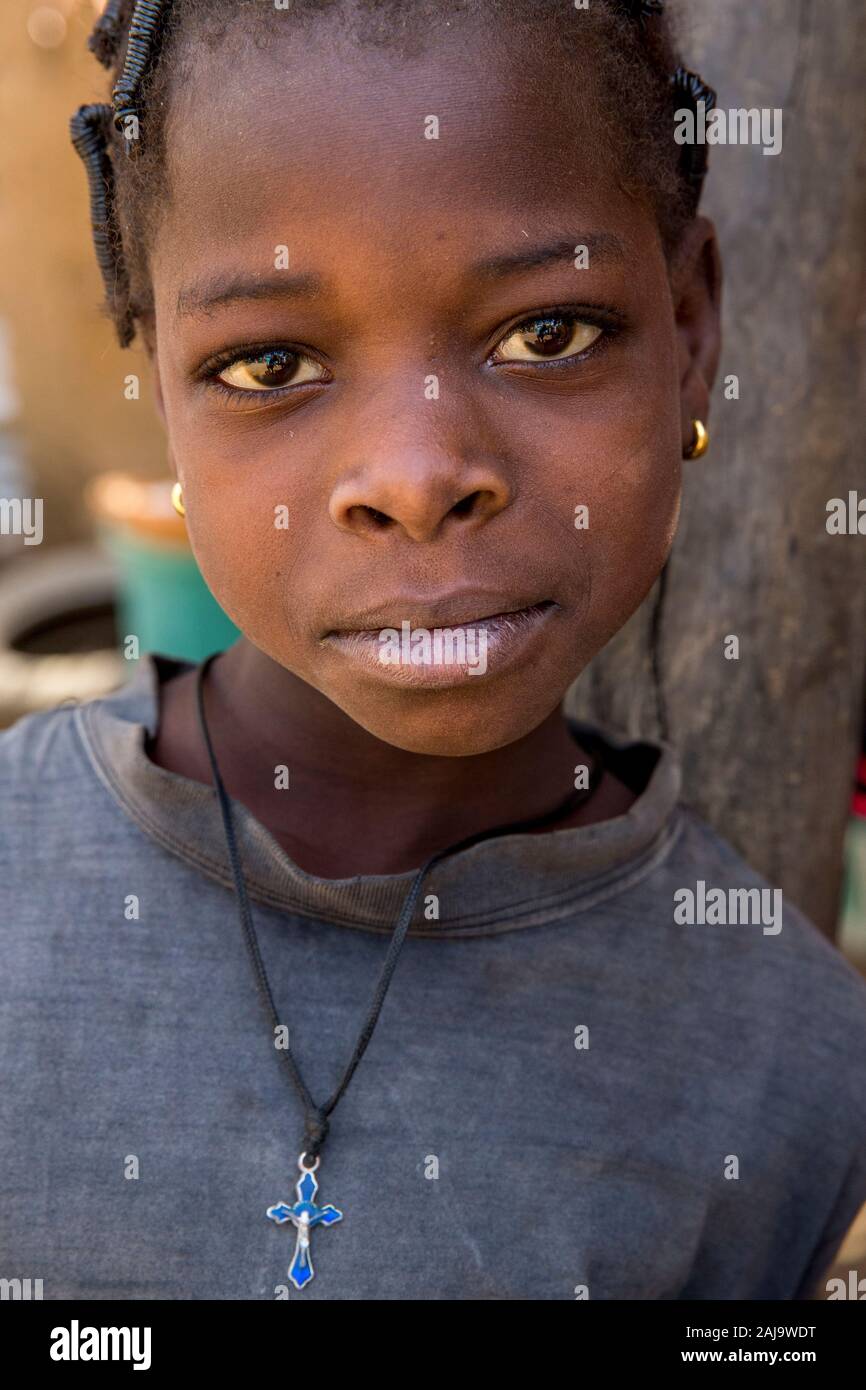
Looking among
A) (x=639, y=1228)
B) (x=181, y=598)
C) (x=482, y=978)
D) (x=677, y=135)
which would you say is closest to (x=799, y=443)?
(x=677, y=135)

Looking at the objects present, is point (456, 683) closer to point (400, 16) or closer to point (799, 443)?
point (400, 16)

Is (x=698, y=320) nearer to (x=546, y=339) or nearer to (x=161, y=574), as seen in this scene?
(x=546, y=339)

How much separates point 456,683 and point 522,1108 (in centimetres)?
50

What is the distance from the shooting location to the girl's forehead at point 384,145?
1.08 m

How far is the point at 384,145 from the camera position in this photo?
3.53ft

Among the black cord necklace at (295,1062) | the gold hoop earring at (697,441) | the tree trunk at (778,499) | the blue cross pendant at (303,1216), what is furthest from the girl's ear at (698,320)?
the blue cross pendant at (303,1216)

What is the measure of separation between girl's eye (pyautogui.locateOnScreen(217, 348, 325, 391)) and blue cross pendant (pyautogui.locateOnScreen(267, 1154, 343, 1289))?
733 millimetres

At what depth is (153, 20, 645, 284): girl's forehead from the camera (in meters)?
1.08

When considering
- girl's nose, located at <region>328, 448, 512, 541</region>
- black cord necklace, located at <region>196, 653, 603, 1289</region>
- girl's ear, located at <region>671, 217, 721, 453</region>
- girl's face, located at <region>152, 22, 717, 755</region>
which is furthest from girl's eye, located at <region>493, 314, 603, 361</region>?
black cord necklace, located at <region>196, 653, 603, 1289</region>

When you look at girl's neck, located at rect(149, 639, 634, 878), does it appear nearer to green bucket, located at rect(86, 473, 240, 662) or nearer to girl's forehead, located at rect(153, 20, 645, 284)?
girl's forehead, located at rect(153, 20, 645, 284)

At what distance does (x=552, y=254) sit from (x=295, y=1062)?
81 centimetres

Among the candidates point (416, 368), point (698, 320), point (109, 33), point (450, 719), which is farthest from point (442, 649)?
point (109, 33)

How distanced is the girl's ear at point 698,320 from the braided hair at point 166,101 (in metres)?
0.04

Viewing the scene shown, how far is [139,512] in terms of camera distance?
336cm
